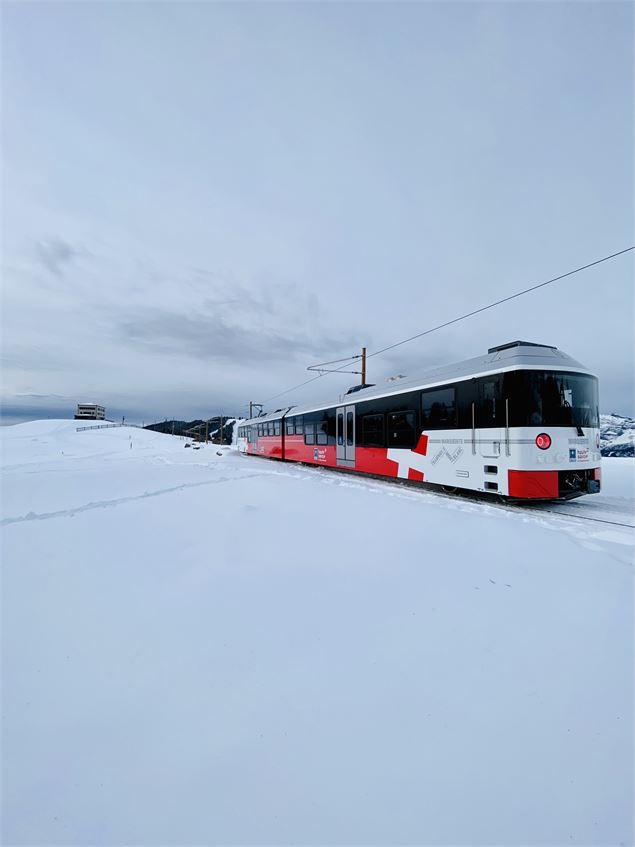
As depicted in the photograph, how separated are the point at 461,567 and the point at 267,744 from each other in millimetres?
2752

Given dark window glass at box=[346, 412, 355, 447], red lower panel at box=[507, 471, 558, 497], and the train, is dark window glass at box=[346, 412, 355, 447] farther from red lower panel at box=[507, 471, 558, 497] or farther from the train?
red lower panel at box=[507, 471, 558, 497]

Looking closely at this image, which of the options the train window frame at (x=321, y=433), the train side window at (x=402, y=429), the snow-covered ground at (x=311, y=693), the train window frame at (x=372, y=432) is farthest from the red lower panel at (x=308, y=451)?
the snow-covered ground at (x=311, y=693)

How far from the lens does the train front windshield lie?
7.25 meters

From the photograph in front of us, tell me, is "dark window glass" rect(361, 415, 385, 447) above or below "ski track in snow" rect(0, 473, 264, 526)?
above

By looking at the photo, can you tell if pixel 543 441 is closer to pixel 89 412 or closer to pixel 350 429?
pixel 350 429

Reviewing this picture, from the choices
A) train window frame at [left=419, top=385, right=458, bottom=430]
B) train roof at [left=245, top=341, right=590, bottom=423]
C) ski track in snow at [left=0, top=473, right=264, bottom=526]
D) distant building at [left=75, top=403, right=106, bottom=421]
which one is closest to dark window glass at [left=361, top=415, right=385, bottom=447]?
train roof at [left=245, top=341, right=590, bottom=423]

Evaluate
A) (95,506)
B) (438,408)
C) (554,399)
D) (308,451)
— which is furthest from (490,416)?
(308,451)

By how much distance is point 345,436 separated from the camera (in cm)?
1330

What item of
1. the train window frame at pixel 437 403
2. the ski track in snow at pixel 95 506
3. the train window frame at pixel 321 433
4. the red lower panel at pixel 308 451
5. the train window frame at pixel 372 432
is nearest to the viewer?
the ski track in snow at pixel 95 506

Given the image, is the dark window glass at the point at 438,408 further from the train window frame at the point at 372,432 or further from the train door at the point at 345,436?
the train door at the point at 345,436

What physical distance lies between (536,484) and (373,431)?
17.4ft

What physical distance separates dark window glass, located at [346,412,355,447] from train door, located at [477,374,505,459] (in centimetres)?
540

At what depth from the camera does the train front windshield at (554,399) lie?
7.25 m

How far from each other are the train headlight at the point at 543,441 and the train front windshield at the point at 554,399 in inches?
9.8
